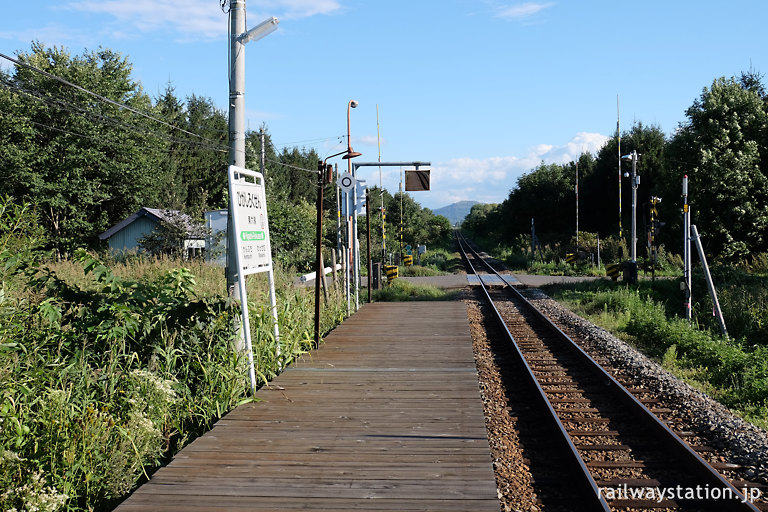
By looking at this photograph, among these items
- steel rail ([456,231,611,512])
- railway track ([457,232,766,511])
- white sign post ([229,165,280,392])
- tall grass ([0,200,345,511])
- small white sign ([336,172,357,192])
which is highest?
small white sign ([336,172,357,192])

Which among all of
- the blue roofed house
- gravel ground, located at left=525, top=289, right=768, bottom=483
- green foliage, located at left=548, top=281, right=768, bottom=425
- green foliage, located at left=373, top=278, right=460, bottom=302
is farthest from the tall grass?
the blue roofed house

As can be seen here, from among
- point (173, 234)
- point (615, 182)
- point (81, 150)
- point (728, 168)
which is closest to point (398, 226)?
point (615, 182)

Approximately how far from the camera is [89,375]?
17.3 ft

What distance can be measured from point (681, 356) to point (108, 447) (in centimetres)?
920

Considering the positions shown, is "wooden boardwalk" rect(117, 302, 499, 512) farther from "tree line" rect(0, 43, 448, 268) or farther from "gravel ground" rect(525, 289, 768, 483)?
"tree line" rect(0, 43, 448, 268)

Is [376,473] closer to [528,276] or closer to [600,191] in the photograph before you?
[528,276]

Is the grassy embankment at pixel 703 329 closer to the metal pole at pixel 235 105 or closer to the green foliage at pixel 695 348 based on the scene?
the green foliage at pixel 695 348

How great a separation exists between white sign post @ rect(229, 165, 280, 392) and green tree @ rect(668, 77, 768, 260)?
21.3 metres

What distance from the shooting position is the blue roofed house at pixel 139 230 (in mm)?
26078

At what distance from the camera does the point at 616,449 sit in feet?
19.2

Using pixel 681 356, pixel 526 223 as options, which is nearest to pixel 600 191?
pixel 526 223

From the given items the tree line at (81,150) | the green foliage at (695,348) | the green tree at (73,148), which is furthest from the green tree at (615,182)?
the green tree at (73,148)

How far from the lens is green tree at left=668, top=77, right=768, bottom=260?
2338cm

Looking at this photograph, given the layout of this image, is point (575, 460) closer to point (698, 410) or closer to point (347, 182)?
point (698, 410)
